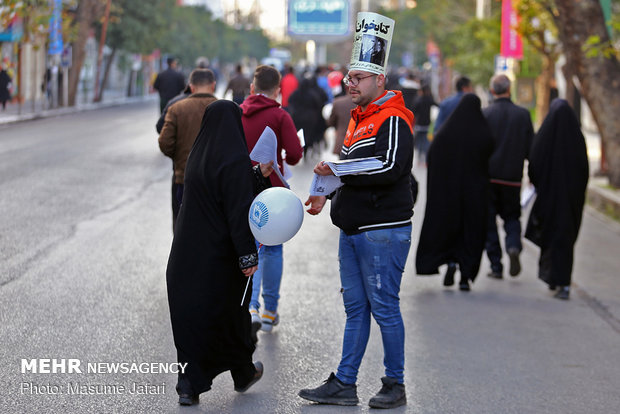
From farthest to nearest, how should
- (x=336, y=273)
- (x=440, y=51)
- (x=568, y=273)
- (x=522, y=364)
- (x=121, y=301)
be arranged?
(x=440, y=51) → (x=336, y=273) → (x=568, y=273) → (x=121, y=301) → (x=522, y=364)

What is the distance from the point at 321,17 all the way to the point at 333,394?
54682 millimetres

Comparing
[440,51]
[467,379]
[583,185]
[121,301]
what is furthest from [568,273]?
[440,51]

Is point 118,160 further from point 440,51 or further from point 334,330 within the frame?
point 440,51

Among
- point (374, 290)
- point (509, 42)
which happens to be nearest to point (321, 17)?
point (509, 42)

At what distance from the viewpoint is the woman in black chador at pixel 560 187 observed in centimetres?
884

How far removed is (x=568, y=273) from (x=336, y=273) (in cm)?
207

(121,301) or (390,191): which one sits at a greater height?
(390,191)

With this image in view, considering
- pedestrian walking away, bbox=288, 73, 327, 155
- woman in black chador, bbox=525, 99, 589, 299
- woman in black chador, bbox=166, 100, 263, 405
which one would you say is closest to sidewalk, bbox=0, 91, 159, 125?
pedestrian walking away, bbox=288, 73, 327, 155

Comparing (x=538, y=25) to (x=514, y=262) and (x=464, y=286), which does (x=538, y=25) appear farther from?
(x=464, y=286)

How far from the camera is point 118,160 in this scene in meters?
18.9

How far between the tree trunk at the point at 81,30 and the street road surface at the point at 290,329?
26.3 m

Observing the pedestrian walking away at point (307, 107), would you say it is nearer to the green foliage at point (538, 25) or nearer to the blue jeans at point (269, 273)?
the green foliage at point (538, 25)

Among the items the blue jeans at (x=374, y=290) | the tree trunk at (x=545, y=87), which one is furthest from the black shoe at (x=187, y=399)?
the tree trunk at (x=545, y=87)

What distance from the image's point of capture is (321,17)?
194ft
